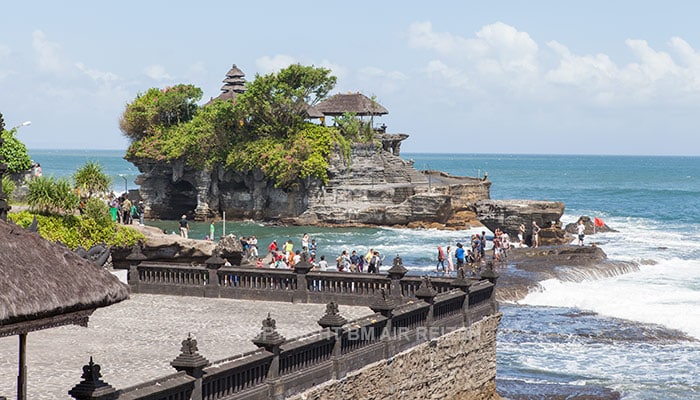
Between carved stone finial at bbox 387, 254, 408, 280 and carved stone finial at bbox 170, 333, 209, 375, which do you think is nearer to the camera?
carved stone finial at bbox 170, 333, 209, 375

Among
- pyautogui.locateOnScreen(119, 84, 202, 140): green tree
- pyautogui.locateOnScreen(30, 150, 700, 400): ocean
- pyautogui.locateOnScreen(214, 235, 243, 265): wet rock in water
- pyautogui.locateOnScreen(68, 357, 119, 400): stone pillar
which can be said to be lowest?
pyautogui.locateOnScreen(30, 150, 700, 400): ocean

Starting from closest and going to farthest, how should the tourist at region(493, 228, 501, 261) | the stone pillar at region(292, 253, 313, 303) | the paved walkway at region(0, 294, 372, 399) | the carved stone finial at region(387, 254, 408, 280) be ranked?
1. the paved walkway at region(0, 294, 372, 399)
2. the carved stone finial at region(387, 254, 408, 280)
3. the stone pillar at region(292, 253, 313, 303)
4. the tourist at region(493, 228, 501, 261)

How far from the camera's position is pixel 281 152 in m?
77.2

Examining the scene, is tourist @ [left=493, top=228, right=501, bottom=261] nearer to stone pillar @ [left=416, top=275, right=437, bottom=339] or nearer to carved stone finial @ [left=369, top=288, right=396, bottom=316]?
stone pillar @ [left=416, top=275, right=437, bottom=339]

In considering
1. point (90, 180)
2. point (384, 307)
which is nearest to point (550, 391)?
point (384, 307)

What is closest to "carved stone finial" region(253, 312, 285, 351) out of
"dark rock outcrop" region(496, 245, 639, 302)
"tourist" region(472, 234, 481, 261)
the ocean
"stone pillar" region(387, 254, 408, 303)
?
"stone pillar" region(387, 254, 408, 303)

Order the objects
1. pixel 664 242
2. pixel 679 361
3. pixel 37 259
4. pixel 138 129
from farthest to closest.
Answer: pixel 138 129 → pixel 664 242 → pixel 679 361 → pixel 37 259

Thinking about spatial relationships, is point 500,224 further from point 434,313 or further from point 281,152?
point 434,313

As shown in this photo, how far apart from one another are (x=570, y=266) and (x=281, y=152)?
35.0 m

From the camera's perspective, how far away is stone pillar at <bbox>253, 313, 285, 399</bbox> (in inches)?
643

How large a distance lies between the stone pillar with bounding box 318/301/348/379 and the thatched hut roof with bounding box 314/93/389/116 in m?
65.7

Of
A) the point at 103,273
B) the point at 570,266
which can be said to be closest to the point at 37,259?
the point at 103,273

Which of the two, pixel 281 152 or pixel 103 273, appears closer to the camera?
pixel 103 273

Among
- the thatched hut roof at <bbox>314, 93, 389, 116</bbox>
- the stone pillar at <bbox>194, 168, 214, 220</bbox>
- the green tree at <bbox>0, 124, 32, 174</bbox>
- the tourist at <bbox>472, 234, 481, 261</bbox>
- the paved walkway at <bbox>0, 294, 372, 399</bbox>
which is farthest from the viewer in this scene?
the thatched hut roof at <bbox>314, 93, 389, 116</bbox>
